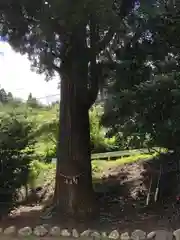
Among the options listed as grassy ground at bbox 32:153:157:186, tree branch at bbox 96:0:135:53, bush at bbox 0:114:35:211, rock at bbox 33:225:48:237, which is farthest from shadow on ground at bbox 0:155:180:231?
tree branch at bbox 96:0:135:53

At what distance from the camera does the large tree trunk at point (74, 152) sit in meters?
6.79

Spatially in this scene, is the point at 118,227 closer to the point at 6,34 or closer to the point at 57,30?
the point at 57,30

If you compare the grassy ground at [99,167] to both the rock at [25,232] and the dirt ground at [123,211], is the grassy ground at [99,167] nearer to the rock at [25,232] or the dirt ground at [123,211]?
the dirt ground at [123,211]

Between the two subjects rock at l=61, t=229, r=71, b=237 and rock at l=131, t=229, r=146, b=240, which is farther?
rock at l=61, t=229, r=71, b=237

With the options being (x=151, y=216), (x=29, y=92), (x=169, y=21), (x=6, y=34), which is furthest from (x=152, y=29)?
(x=29, y=92)

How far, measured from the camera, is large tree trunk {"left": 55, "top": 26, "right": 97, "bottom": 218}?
679 centimetres

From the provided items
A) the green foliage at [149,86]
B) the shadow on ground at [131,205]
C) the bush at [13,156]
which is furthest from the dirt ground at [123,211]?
the green foliage at [149,86]

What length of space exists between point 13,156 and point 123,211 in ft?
6.73

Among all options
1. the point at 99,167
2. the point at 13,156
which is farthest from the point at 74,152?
the point at 99,167

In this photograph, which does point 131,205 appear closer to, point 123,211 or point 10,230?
point 123,211

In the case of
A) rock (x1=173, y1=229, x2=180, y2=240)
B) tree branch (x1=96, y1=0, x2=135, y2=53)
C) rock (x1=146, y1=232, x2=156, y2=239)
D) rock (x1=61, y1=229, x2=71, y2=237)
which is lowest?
rock (x1=61, y1=229, x2=71, y2=237)

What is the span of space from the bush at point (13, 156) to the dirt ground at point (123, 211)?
1.60 ft

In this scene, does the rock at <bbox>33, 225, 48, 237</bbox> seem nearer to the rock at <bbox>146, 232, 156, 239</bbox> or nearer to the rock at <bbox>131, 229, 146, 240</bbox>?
the rock at <bbox>131, 229, 146, 240</bbox>

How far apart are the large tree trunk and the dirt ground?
363 mm
